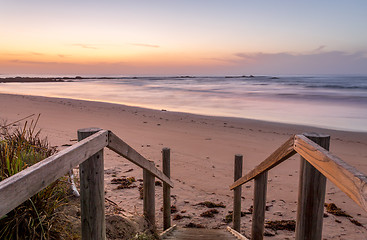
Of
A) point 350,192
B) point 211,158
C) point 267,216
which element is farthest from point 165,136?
point 350,192

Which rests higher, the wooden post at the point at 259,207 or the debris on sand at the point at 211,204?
the wooden post at the point at 259,207

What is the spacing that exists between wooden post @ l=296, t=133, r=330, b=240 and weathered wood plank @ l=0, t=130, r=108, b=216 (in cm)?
146

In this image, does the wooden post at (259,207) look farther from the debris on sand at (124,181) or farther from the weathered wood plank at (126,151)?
the debris on sand at (124,181)

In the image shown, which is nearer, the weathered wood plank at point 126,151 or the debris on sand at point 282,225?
the weathered wood plank at point 126,151

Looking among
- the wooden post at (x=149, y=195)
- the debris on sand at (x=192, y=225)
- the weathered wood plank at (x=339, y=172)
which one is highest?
the weathered wood plank at (x=339, y=172)

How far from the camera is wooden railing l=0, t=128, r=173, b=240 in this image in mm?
1105

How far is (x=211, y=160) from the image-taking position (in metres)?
8.52

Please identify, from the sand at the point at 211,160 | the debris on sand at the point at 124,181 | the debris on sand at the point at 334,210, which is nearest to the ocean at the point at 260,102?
the sand at the point at 211,160

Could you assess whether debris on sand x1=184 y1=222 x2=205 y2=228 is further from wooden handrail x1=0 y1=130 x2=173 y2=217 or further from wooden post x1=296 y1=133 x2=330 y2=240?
wooden handrail x1=0 y1=130 x2=173 y2=217

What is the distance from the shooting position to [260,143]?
1056 cm

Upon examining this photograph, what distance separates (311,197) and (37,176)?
1.69 meters

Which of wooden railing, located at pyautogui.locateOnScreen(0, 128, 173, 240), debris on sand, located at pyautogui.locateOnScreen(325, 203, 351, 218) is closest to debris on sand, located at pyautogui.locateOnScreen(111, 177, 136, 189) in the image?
wooden railing, located at pyautogui.locateOnScreen(0, 128, 173, 240)

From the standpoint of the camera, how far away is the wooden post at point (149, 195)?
12.6 ft

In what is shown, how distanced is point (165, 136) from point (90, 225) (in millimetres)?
9296
